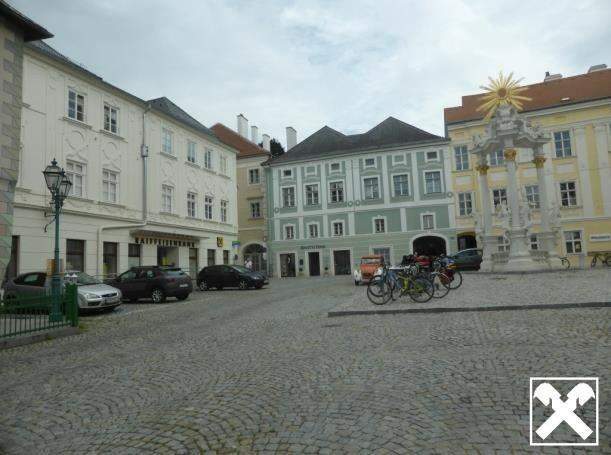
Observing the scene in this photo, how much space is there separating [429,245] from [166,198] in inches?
914

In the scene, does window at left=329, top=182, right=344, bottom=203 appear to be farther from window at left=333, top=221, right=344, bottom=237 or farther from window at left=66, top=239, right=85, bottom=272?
window at left=66, top=239, right=85, bottom=272

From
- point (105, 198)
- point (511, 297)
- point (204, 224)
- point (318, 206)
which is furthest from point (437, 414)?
point (318, 206)

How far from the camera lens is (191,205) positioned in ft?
105

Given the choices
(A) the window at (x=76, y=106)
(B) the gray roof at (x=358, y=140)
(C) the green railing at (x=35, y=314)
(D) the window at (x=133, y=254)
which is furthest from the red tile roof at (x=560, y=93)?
(C) the green railing at (x=35, y=314)

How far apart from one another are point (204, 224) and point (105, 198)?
918cm

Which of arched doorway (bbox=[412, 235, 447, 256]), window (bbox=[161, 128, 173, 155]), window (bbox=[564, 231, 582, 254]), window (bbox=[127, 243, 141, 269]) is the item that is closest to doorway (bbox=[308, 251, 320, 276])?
arched doorway (bbox=[412, 235, 447, 256])

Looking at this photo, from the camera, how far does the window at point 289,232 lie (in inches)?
1791

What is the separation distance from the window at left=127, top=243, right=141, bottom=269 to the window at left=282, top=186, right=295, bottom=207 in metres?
21.2

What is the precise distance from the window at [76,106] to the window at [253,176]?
25705 mm

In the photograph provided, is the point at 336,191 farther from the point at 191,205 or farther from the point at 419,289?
the point at 419,289

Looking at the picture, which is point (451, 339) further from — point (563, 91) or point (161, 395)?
point (563, 91)

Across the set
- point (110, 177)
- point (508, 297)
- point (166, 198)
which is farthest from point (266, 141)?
point (508, 297)

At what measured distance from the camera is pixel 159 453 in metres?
3.77

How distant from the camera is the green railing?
10328mm
